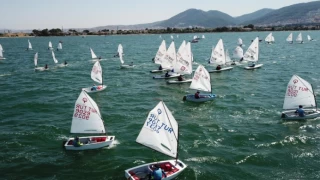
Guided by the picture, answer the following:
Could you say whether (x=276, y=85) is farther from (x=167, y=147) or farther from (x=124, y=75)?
(x=167, y=147)

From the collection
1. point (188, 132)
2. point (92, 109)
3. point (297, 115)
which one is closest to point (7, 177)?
point (92, 109)

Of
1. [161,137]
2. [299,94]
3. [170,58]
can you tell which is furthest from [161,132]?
Answer: [170,58]

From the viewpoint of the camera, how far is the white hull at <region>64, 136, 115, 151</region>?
33.0m

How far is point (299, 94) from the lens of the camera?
41906mm

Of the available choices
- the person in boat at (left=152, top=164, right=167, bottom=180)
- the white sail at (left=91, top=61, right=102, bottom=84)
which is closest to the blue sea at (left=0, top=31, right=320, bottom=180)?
the person in boat at (left=152, top=164, right=167, bottom=180)

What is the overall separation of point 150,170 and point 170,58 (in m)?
45.5

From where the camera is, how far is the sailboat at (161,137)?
27.5 metres

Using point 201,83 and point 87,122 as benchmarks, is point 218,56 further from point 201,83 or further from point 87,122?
point 87,122

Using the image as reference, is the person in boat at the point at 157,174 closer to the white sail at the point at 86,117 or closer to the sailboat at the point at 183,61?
the white sail at the point at 86,117

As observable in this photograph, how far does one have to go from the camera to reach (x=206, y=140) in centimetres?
3644

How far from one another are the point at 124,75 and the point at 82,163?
47.5 metres

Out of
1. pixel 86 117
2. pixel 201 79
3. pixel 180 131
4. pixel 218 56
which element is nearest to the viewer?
pixel 86 117

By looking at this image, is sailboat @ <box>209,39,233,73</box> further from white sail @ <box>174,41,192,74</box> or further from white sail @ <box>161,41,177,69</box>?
white sail @ <box>174,41,192,74</box>

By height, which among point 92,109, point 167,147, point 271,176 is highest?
point 92,109
